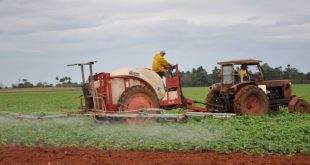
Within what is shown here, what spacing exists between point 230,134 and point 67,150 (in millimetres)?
4004

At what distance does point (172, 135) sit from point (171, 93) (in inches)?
158

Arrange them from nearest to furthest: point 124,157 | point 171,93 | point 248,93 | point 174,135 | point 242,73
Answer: point 124,157 → point 174,135 → point 171,93 → point 248,93 → point 242,73

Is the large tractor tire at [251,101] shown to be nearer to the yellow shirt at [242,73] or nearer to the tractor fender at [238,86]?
the tractor fender at [238,86]

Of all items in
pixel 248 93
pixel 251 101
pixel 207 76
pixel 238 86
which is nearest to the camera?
pixel 248 93

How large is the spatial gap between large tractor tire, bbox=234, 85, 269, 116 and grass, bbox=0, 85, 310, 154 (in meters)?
0.99

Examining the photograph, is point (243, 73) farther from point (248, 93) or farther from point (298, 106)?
point (298, 106)

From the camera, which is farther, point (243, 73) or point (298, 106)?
point (298, 106)

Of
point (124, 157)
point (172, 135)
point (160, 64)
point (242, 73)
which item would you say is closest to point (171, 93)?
point (160, 64)

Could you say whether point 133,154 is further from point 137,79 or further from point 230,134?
point 137,79

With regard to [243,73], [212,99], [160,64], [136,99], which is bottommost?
[212,99]

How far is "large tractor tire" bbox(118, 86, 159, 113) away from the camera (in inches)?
591

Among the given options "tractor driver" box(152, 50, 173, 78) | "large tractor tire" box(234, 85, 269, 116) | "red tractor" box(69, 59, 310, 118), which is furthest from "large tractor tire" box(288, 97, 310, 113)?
"tractor driver" box(152, 50, 173, 78)

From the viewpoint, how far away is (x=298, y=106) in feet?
61.0

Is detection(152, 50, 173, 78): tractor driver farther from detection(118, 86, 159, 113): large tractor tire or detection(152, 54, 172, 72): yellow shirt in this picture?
detection(118, 86, 159, 113): large tractor tire
